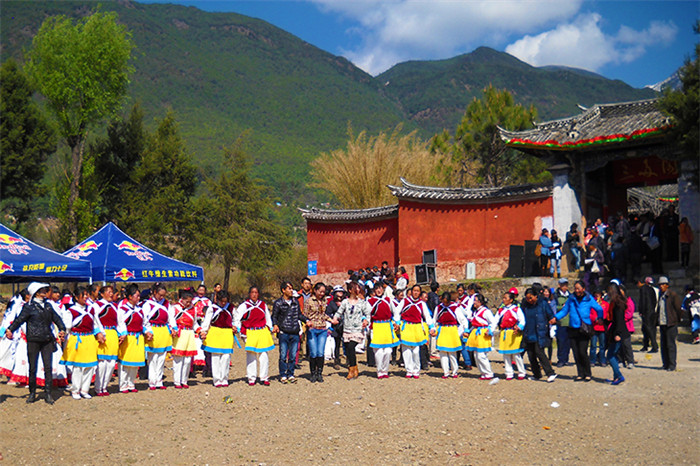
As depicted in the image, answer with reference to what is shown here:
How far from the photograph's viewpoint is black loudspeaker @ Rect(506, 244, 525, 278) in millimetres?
20453

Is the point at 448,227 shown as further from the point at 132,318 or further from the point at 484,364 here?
the point at 132,318

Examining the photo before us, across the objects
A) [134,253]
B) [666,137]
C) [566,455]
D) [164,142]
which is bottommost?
[566,455]

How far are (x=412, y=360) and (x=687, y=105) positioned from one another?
10306 millimetres

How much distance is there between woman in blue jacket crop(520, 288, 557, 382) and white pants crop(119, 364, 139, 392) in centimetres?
649

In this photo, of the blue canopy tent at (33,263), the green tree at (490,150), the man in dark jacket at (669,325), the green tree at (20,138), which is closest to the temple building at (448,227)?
the man in dark jacket at (669,325)

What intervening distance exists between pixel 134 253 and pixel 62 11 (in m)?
127

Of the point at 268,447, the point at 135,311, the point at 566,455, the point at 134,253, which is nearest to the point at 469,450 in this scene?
the point at 566,455

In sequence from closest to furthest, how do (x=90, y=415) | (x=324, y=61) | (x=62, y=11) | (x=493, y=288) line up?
(x=90, y=415), (x=493, y=288), (x=62, y=11), (x=324, y=61)

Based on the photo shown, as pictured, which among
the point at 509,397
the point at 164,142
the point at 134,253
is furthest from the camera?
the point at 164,142

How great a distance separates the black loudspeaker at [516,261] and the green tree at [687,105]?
5.67 meters

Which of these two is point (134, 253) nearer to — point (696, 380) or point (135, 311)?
point (135, 311)

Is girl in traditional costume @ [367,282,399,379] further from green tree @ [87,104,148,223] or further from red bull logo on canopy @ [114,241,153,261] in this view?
green tree @ [87,104,148,223]

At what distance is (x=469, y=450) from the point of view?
713 cm

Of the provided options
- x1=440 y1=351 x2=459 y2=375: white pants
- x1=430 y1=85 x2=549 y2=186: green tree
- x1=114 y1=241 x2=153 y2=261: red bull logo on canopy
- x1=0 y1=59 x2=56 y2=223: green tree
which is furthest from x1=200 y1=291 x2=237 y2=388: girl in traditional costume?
x1=430 y1=85 x2=549 y2=186: green tree
